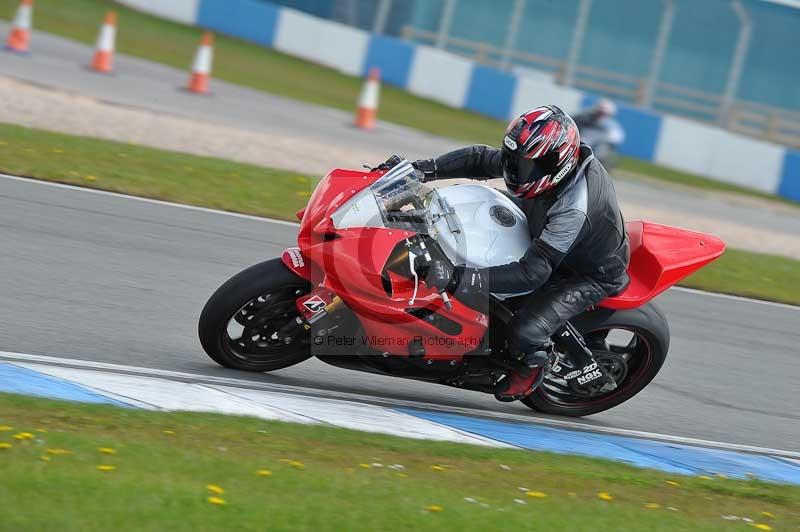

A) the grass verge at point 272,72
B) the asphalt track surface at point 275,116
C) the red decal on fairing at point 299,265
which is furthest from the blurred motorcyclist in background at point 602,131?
the red decal on fairing at point 299,265

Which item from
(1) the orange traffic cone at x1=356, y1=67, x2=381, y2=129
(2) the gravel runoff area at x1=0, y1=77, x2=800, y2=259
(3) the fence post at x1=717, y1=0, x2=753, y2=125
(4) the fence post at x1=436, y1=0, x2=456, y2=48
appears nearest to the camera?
(2) the gravel runoff area at x1=0, y1=77, x2=800, y2=259

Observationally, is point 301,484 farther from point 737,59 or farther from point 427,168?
point 737,59

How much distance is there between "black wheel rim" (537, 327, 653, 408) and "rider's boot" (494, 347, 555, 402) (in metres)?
0.36

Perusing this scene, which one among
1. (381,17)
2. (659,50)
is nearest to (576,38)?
(659,50)

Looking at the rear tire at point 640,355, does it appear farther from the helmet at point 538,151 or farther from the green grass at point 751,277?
the green grass at point 751,277

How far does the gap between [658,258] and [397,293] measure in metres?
1.57

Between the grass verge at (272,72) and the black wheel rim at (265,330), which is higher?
the grass verge at (272,72)

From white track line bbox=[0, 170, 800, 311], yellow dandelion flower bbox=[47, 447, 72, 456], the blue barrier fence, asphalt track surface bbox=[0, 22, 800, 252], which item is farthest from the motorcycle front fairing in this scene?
the blue barrier fence

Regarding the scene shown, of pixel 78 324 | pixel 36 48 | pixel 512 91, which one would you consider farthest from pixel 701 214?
pixel 78 324

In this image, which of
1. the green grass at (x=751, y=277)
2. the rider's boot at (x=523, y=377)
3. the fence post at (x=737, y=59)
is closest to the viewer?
the rider's boot at (x=523, y=377)

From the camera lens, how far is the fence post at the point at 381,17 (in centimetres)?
2755

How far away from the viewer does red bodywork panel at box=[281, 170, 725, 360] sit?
571 cm

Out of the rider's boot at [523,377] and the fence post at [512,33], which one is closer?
the rider's boot at [523,377]

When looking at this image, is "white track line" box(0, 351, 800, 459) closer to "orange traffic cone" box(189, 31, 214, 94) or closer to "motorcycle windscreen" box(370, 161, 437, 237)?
"motorcycle windscreen" box(370, 161, 437, 237)
